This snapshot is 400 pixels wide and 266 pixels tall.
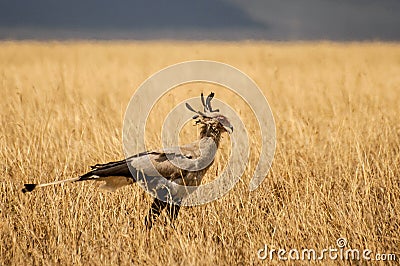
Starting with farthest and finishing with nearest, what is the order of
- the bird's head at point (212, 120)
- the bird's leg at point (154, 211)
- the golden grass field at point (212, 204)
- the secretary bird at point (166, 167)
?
1. the bird's head at point (212, 120)
2. the bird's leg at point (154, 211)
3. the secretary bird at point (166, 167)
4. the golden grass field at point (212, 204)

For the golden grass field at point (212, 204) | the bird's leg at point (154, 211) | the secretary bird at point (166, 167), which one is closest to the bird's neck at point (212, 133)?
the secretary bird at point (166, 167)

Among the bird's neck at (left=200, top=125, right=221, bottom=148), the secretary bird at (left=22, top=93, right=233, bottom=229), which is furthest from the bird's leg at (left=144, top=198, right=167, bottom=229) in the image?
the bird's neck at (left=200, top=125, right=221, bottom=148)

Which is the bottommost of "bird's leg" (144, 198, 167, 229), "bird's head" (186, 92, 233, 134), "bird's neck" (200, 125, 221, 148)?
"bird's leg" (144, 198, 167, 229)

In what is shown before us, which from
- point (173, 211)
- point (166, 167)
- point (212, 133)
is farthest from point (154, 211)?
point (212, 133)

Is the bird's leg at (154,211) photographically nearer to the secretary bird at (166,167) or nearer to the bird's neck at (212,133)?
the secretary bird at (166,167)

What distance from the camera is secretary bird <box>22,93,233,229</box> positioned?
470 cm

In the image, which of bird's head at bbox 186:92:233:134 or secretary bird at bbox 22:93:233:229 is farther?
bird's head at bbox 186:92:233:134


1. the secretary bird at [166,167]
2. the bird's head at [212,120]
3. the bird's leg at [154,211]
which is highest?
the bird's head at [212,120]

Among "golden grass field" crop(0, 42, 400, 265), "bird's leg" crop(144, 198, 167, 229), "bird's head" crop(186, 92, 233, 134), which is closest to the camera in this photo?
"golden grass field" crop(0, 42, 400, 265)

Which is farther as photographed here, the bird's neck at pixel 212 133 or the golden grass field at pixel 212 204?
the bird's neck at pixel 212 133

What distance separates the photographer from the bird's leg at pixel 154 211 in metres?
4.86

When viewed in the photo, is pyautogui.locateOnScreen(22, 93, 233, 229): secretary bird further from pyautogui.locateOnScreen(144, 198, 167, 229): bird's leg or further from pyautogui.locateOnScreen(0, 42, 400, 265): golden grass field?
pyautogui.locateOnScreen(0, 42, 400, 265): golden grass field

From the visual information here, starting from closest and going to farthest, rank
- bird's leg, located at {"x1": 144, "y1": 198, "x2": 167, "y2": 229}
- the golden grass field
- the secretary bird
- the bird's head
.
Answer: the golden grass field → the secretary bird → bird's leg, located at {"x1": 144, "y1": 198, "x2": 167, "y2": 229} → the bird's head

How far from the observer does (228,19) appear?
155 metres
